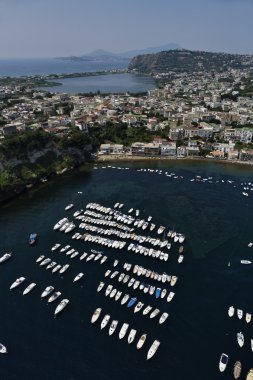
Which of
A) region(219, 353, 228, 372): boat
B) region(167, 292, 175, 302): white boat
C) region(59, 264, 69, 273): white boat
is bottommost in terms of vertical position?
region(219, 353, 228, 372): boat

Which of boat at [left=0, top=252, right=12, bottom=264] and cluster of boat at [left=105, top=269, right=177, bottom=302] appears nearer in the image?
cluster of boat at [left=105, top=269, right=177, bottom=302]

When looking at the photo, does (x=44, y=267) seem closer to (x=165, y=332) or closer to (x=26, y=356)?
(x=26, y=356)

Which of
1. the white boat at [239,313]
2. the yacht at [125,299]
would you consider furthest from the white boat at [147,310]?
the white boat at [239,313]

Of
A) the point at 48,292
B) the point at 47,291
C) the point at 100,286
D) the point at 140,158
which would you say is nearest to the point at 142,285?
the point at 100,286

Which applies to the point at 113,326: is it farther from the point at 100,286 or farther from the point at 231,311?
the point at 231,311

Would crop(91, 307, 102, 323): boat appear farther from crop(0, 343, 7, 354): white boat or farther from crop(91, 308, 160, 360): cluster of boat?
crop(0, 343, 7, 354): white boat

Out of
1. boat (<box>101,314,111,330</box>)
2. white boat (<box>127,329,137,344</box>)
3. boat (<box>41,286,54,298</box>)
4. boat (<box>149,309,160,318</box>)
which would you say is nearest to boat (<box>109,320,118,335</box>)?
boat (<box>101,314,111,330</box>)

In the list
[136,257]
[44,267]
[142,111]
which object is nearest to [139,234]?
[136,257]
